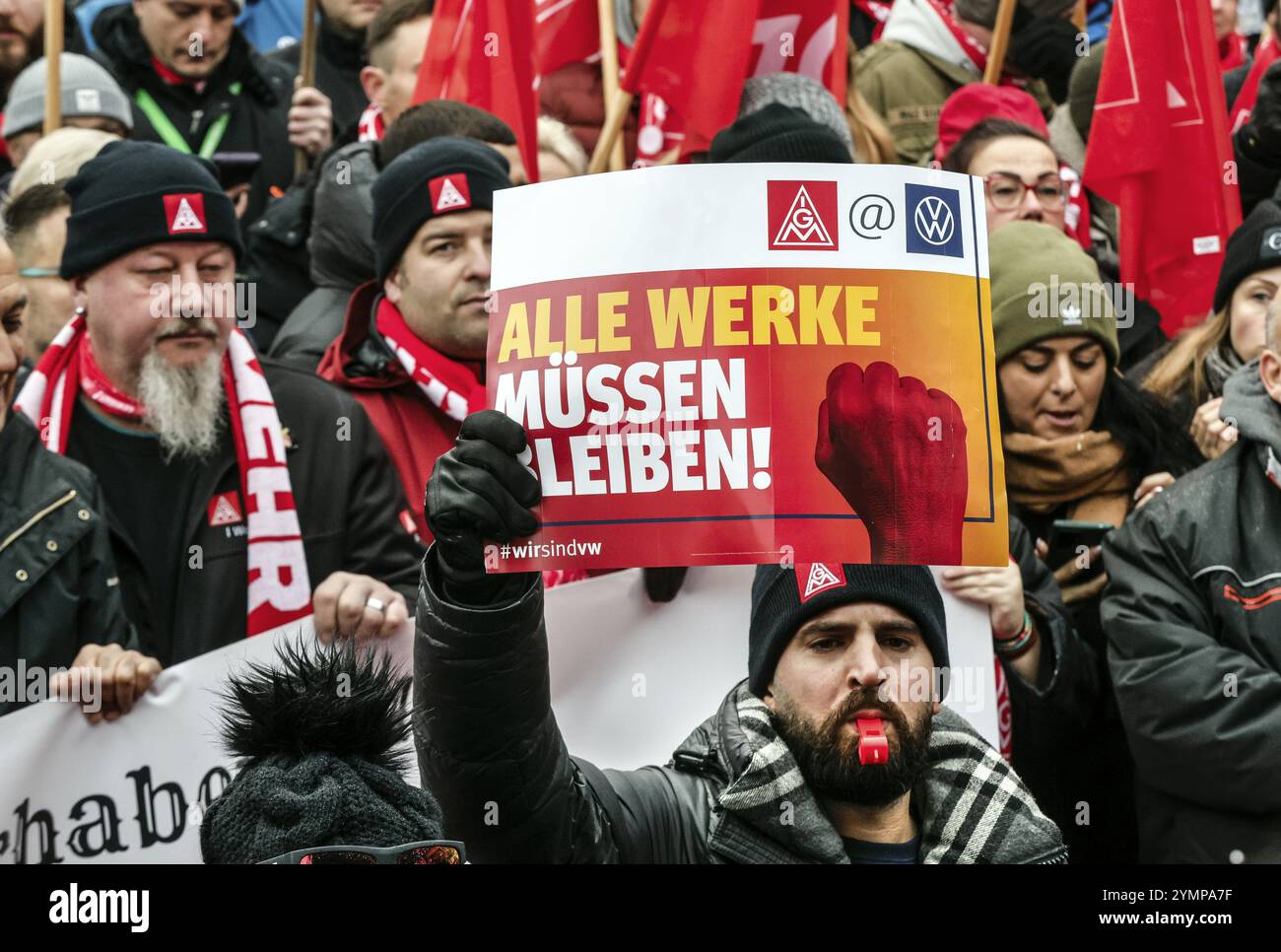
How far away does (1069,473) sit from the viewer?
5.28 meters

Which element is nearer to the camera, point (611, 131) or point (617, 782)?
point (617, 782)

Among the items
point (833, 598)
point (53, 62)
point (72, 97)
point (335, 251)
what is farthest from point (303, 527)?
point (72, 97)

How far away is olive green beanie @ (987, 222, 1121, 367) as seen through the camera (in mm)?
5359

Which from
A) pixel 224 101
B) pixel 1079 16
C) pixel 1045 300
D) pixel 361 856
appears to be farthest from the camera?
pixel 1079 16

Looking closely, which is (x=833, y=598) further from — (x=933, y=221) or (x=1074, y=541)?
(x=1074, y=541)

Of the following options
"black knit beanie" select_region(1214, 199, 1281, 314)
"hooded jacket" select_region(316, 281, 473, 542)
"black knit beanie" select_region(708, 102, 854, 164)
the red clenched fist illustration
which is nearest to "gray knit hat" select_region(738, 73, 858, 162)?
"black knit beanie" select_region(708, 102, 854, 164)

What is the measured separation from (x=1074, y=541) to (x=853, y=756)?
1587 mm

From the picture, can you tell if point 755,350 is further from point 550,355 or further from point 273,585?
point 273,585

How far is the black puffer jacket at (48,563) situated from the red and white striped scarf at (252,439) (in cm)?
29

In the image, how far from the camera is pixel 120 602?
461 centimetres

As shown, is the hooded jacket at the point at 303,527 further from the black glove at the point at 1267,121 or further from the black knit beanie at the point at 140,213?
the black glove at the point at 1267,121

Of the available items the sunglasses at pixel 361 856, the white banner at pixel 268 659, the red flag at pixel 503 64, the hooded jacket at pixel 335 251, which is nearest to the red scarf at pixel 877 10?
the red flag at pixel 503 64
